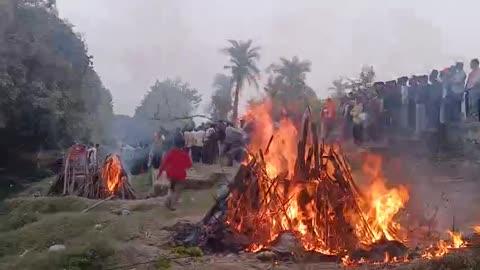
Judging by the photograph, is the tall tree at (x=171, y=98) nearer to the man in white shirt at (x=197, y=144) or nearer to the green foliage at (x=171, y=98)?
the green foliage at (x=171, y=98)

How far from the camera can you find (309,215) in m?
9.68

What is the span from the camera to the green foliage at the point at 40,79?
77.8ft

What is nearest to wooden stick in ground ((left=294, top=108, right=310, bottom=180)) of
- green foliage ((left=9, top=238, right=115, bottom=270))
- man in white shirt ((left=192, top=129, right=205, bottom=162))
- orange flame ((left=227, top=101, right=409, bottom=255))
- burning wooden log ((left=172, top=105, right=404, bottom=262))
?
burning wooden log ((left=172, top=105, right=404, bottom=262))

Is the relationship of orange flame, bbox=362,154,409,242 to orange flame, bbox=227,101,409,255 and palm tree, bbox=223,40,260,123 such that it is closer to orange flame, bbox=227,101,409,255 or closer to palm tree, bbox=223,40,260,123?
orange flame, bbox=227,101,409,255

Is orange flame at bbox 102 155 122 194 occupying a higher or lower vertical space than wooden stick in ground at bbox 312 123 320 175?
lower

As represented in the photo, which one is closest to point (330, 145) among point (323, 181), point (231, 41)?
point (323, 181)

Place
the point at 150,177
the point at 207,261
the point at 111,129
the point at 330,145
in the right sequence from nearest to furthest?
the point at 207,261, the point at 330,145, the point at 150,177, the point at 111,129

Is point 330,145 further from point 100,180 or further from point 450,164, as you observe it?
point 100,180

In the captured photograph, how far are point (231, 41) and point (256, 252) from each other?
44.2m

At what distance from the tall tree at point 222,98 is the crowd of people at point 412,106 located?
21212 millimetres

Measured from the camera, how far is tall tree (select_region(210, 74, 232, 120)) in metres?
40.9

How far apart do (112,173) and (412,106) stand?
8.26m

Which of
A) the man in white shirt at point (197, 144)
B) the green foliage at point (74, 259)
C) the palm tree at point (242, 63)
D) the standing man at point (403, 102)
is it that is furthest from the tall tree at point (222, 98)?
the green foliage at point (74, 259)

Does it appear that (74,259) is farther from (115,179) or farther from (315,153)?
(115,179)
